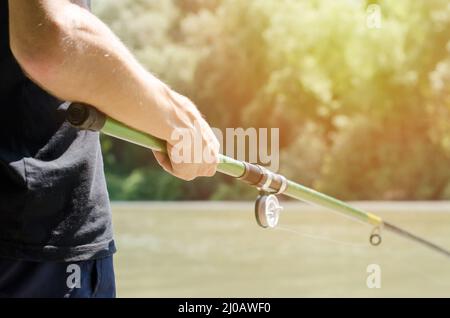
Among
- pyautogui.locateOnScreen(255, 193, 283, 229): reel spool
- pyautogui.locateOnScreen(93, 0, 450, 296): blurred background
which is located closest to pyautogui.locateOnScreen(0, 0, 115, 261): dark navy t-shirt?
pyautogui.locateOnScreen(255, 193, 283, 229): reel spool

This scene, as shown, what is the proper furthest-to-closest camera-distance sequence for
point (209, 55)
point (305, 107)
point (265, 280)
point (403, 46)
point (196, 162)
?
point (209, 55), point (305, 107), point (403, 46), point (265, 280), point (196, 162)

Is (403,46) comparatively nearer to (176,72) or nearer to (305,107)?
(305,107)

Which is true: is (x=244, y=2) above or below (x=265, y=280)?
above

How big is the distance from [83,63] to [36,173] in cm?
17

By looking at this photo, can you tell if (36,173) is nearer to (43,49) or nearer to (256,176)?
(43,49)

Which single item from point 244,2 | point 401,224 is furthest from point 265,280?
point 244,2

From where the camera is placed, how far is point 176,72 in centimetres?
1457

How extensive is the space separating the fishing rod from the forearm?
13mm

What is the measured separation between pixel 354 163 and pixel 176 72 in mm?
3821

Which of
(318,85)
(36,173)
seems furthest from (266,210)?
(318,85)

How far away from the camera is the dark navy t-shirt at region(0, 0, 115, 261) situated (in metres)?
0.92

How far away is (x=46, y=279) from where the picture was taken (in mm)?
959

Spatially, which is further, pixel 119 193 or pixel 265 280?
pixel 119 193
